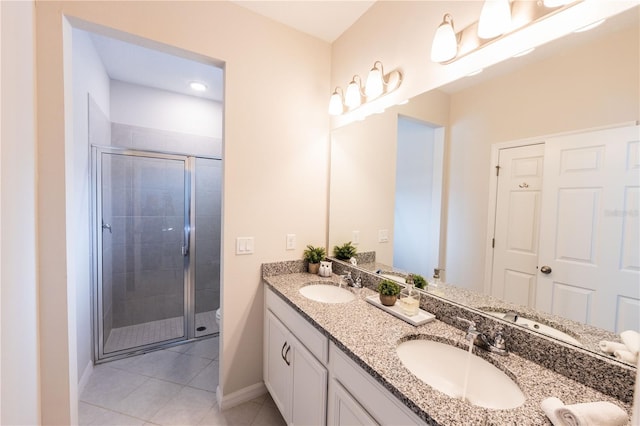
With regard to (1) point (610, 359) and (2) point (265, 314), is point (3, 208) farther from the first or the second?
(1) point (610, 359)

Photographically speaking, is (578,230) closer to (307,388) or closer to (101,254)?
(307,388)

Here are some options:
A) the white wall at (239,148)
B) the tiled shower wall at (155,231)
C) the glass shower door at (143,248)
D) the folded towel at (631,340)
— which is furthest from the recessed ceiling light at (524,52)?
the glass shower door at (143,248)

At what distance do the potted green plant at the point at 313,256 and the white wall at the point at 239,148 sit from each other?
0.22 feet

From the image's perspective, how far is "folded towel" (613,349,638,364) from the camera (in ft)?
2.43

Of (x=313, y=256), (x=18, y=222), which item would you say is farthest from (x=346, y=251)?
(x=18, y=222)

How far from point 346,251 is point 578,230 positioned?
1.32 meters

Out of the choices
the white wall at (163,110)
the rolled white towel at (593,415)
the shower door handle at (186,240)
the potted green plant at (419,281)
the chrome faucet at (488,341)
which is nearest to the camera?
the rolled white towel at (593,415)

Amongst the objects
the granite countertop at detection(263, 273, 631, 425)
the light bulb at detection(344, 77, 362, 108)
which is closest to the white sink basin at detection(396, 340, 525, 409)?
the granite countertop at detection(263, 273, 631, 425)

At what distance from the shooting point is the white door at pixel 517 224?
0.99m

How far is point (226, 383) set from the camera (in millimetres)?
1778

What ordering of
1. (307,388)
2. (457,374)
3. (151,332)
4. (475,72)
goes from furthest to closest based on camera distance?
(151,332) < (307,388) < (475,72) < (457,374)

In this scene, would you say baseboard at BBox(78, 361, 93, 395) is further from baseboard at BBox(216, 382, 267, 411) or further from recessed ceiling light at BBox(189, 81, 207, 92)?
recessed ceiling light at BBox(189, 81, 207, 92)

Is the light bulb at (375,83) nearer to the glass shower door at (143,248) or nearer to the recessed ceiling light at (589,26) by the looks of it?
the recessed ceiling light at (589,26)

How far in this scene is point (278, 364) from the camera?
5.33 feet
